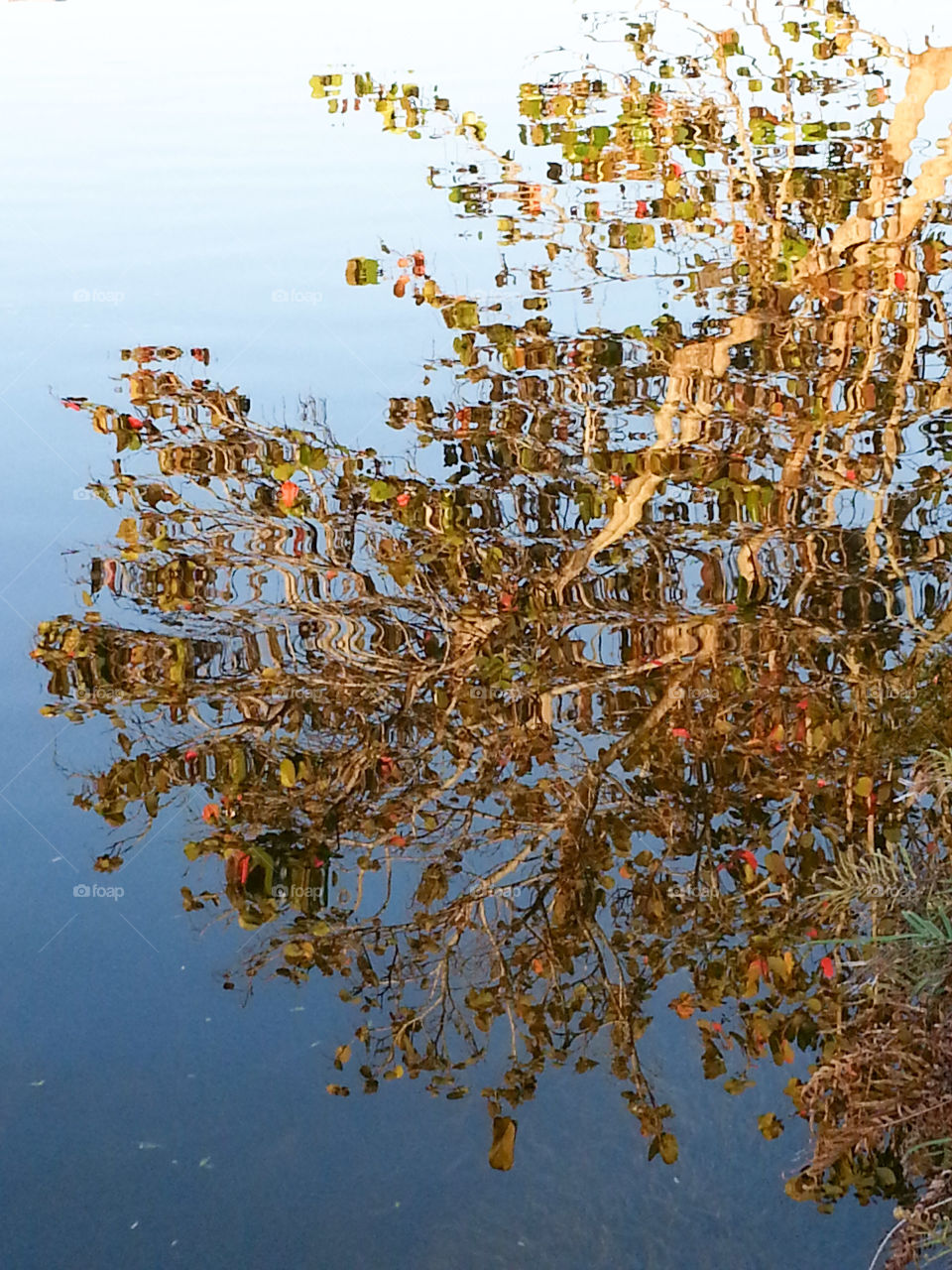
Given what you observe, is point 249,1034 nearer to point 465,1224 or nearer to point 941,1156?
point 465,1224

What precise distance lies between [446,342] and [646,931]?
14.3 ft

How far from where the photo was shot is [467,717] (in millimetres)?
4543

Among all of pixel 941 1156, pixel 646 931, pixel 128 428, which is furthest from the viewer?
pixel 128 428

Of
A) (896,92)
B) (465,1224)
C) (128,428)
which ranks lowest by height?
(465,1224)

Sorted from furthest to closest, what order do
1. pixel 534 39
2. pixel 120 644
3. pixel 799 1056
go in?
pixel 534 39, pixel 120 644, pixel 799 1056

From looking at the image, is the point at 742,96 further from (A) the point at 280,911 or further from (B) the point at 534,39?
(A) the point at 280,911

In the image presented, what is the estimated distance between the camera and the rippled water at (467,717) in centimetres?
320

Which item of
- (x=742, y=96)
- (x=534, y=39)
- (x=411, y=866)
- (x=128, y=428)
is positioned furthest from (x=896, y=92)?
(x=411, y=866)

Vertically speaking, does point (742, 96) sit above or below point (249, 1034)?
above

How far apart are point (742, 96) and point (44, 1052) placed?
1099 cm

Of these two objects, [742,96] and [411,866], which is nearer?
[411,866]

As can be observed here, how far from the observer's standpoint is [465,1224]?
305 cm

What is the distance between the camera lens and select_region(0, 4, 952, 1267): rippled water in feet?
10.5

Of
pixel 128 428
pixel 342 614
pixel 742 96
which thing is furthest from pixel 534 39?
pixel 342 614
